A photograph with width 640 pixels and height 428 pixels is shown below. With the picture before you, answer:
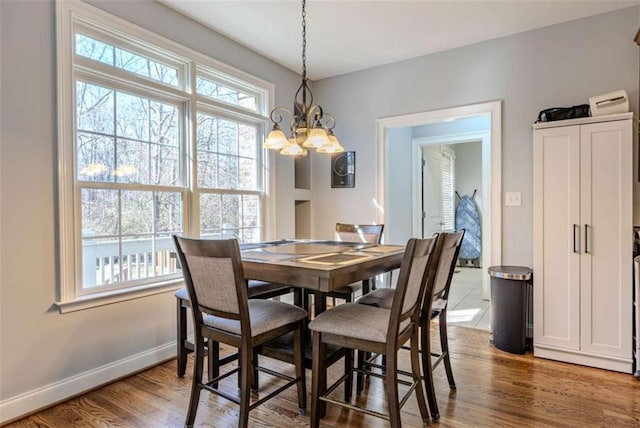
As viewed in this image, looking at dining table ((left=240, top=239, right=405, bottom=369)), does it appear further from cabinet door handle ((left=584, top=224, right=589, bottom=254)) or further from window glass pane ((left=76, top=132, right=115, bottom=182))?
cabinet door handle ((left=584, top=224, right=589, bottom=254))

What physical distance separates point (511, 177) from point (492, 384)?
1791mm

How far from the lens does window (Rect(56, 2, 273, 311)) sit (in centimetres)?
224

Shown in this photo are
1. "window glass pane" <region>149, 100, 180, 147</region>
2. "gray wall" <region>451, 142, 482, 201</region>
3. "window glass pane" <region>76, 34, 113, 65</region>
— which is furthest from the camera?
"gray wall" <region>451, 142, 482, 201</region>

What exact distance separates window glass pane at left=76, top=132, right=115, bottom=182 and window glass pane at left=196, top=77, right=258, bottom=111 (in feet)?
3.04

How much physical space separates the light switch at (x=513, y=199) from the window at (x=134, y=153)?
249 centimetres

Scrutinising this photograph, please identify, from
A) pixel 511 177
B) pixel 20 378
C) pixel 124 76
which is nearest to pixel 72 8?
pixel 124 76

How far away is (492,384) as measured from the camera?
7.73 ft

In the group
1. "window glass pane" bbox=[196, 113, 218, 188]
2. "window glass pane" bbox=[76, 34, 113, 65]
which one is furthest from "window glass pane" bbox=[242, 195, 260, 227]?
"window glass pane" bbox=[76, 34, 113, 65]

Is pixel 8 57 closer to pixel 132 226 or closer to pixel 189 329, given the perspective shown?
pixel 132 226

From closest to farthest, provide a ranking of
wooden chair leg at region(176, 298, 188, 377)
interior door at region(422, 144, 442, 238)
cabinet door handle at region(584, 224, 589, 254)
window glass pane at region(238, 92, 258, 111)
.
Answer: wooden chair leg at region(176, 298, 188, 377) < cabinet door handle at region(584, 224, 589, 254) < window glass pane at region(238, 92, 258, 111) < interior door at region(422, 144, 442, 238)

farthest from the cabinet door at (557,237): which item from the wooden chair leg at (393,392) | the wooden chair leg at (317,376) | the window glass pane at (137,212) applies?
the window glass pane at (137,212)

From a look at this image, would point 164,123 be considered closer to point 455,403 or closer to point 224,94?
point 224,94

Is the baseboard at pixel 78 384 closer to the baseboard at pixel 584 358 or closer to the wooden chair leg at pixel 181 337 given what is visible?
the wooden chair leg at pixel 181 337

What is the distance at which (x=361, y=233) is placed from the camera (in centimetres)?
317
